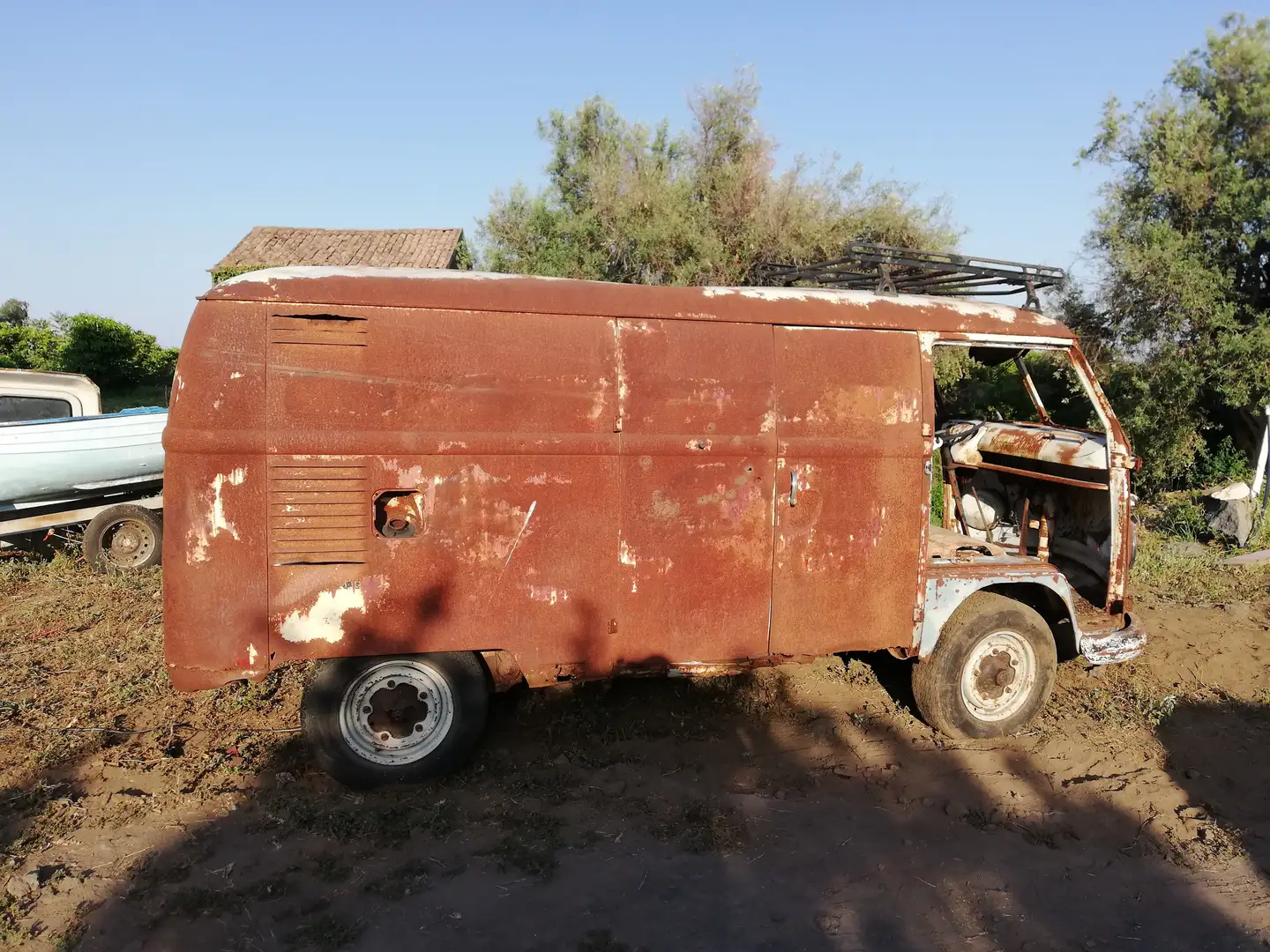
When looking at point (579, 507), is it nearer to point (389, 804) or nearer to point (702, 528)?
point (702, 528)

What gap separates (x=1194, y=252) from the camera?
10.1 metres

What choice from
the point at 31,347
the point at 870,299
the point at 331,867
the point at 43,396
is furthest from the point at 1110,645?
the point at 31,347

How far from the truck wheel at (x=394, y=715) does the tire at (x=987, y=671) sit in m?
2.58

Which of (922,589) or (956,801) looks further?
(922,589)

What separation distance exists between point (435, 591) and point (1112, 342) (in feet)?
35.0

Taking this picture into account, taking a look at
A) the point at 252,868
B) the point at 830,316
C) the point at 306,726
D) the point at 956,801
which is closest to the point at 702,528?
the point at 830,316

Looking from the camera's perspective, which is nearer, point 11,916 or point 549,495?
point 11,916

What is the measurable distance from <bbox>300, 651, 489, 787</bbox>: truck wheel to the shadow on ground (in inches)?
5.8

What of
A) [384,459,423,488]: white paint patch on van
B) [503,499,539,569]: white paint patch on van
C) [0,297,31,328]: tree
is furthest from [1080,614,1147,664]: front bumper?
[0,297,31,328]: tree

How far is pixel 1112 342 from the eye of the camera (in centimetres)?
1120

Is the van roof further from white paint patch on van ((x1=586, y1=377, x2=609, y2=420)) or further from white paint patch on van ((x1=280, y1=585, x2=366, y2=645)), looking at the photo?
white paint patch on van ((x1=280, y1=585, x2=366, y2=645))

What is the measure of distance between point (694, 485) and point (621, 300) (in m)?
1.00

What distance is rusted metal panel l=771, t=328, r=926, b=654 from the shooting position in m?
4.32

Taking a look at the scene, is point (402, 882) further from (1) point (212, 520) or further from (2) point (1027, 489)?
(2) point (1027, 489)
